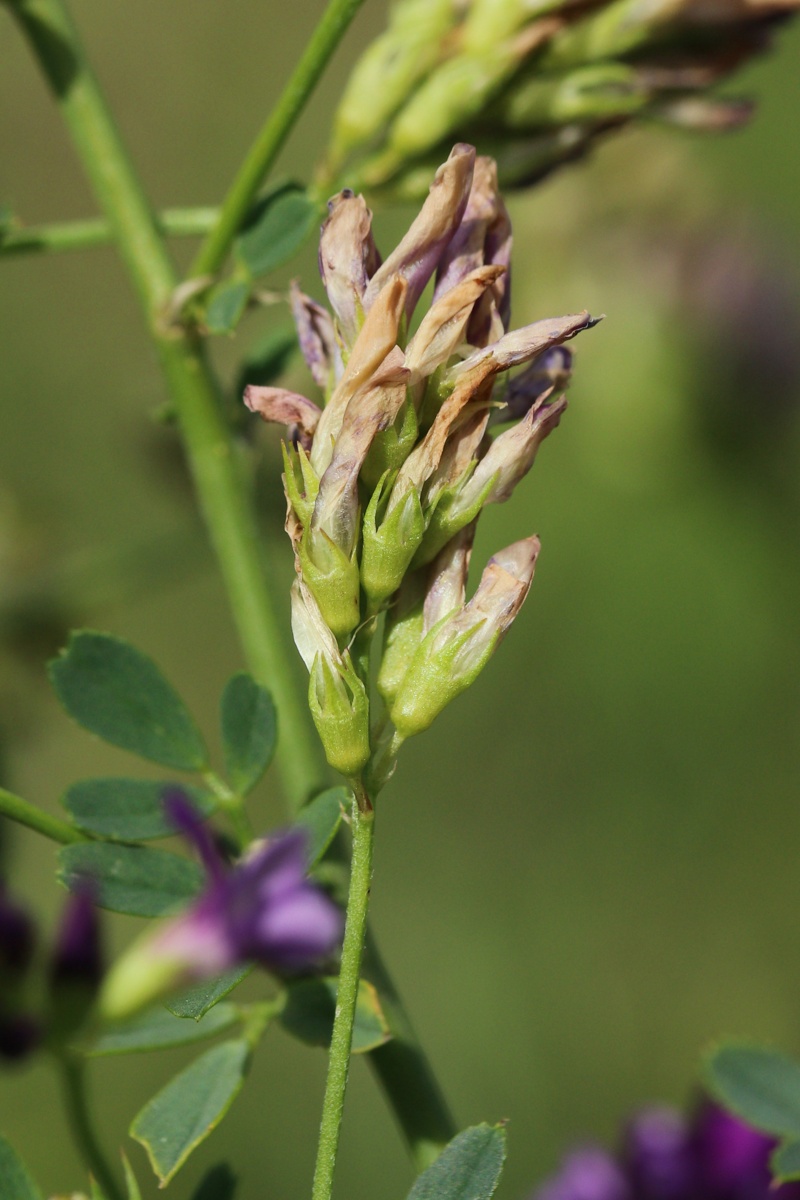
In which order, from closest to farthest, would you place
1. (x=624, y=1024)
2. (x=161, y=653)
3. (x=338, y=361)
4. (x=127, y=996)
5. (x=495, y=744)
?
(x=127, y=996), (x=338, y=361), (x=624, y=1024), (x=495, y=744), (x=161, y=653)

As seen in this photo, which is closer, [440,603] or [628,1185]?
[440,603]

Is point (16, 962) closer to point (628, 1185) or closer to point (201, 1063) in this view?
point (201, 1063)

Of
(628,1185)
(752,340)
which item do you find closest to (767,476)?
(752,340)

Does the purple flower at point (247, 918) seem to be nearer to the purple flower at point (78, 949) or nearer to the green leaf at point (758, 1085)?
the purple flower at point (78, 949)

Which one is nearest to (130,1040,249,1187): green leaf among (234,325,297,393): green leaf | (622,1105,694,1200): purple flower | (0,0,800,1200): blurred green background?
(622,1105,694,1200): purple flower

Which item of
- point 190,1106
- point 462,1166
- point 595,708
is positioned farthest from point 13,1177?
point 595,708

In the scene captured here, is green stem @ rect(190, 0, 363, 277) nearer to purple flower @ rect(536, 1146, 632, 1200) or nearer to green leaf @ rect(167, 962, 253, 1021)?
green leaf @ rect(167, 962, 253, 1021)

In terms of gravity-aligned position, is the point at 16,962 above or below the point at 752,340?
below

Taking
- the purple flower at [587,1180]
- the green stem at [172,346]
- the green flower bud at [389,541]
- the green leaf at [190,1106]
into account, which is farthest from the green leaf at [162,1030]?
the purple flower at [587,1180]
